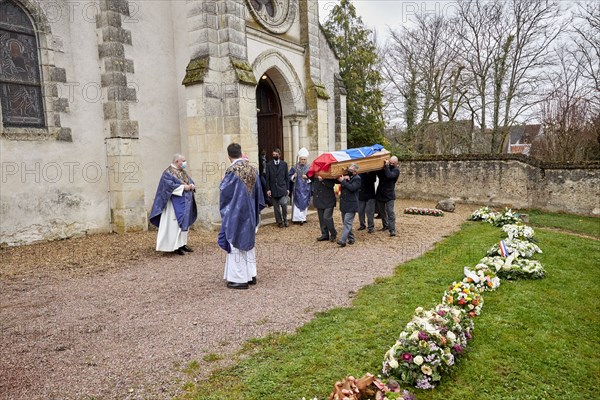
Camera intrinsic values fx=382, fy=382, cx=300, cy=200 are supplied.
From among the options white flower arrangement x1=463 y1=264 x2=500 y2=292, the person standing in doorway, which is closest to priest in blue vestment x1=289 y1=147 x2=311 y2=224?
the person standing in doorway

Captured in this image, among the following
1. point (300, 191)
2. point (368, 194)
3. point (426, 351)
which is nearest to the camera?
point (426, 351)

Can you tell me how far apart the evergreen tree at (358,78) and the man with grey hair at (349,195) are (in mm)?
11599

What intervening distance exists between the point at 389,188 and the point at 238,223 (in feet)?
13.8

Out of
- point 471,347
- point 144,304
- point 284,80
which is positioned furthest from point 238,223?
point 284,80

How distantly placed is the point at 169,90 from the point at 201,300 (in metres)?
6.36

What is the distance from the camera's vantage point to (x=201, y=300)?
4703 millimetres

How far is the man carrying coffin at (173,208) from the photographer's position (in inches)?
269

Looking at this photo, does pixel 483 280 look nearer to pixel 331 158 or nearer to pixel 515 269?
pixel 515 269

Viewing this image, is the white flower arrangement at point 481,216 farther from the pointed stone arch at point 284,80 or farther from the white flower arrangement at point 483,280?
the pointed stone arch at point 284,80

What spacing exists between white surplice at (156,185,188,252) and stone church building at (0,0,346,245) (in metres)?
2.00

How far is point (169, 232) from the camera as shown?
22.9 ft

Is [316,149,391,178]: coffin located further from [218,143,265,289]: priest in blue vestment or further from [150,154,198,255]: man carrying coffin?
[150,154,198,255]: man carrying coffin

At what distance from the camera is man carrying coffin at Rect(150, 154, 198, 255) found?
22.4 feet

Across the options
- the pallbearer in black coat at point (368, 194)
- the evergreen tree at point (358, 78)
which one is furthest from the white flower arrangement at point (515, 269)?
the evergreen tree at point (358, 78)
